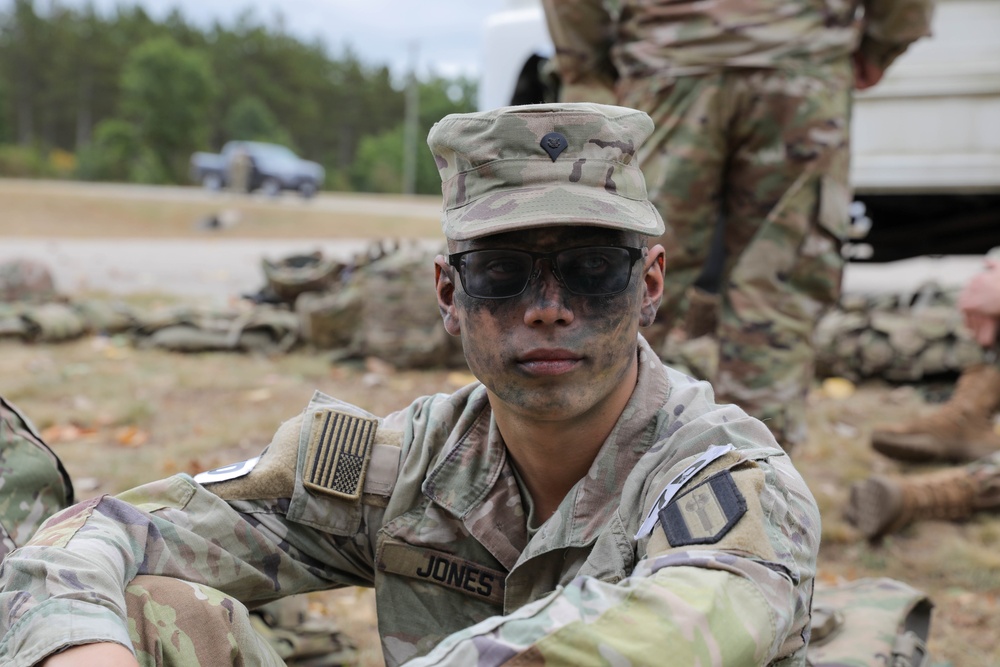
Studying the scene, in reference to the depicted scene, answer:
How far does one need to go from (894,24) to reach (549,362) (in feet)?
8.14

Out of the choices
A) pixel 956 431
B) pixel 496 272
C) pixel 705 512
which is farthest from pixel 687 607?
pixel 956 431

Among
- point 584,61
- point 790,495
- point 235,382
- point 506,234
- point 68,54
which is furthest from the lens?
point 68,54

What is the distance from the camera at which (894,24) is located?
3.60 meters

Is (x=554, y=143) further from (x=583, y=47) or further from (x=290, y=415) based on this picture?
(x=290, y=415)

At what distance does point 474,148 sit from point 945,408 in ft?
10.7

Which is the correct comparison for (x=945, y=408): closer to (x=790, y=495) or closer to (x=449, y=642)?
(x=790, y=495)

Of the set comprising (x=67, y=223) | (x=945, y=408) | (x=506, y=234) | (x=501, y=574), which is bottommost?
(x=67, y=223)

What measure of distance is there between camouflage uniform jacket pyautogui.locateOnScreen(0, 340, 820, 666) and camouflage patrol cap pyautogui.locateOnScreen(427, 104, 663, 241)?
13.7 inches

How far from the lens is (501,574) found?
78.5 inches

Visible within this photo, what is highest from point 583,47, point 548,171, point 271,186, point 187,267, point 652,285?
point 583,47

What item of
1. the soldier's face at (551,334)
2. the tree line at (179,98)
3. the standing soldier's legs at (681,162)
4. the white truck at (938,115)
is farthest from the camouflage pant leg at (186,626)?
the tree line at (179,98)

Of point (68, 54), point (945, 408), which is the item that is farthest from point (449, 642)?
point (68, 54)

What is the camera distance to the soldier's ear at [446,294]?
6.45 feet

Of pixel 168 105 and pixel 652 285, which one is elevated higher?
pixel 652 285
